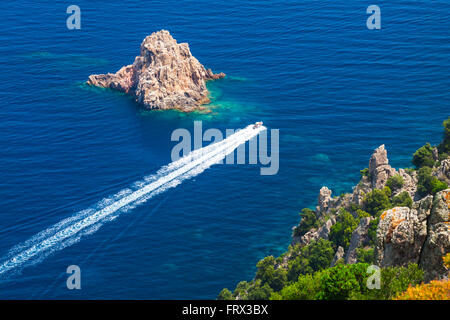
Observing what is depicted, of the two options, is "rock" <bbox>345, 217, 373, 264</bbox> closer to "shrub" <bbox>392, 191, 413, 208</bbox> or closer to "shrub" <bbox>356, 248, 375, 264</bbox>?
"shrub" <bbox>356, 248, 375, 264</bbox>

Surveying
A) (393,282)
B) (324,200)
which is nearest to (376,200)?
(324,200)

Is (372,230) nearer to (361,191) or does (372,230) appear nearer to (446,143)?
(361,191)

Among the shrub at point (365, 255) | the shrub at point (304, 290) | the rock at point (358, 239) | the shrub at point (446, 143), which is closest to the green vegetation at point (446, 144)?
the shrub at point (446, 143)

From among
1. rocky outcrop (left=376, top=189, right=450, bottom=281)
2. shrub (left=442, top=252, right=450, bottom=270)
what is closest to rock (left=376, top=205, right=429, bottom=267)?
rocky outcrop (left=376, top=189, right=450, bottom=281)

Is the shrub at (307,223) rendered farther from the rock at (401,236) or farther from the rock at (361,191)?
the rock at (401,236)

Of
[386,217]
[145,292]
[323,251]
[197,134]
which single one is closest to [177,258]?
[145,292]
